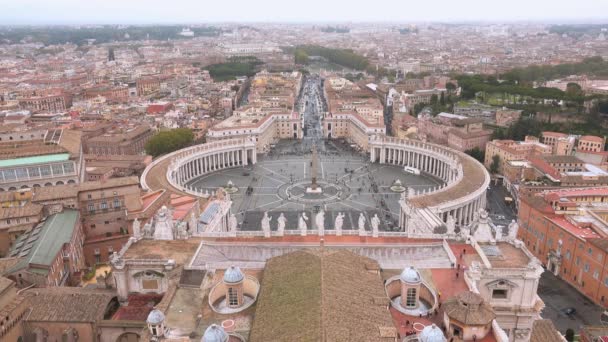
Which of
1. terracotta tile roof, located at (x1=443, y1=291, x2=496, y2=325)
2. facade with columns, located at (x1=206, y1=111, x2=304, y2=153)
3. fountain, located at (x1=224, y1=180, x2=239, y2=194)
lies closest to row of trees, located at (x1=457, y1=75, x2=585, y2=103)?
facade with columns, located at (x1=206, y1=111, x2=304, y2=153)

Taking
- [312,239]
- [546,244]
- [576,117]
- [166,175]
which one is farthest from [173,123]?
[576,117]

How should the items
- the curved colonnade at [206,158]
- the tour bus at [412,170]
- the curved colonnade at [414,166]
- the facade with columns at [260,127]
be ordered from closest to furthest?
the curved colonnade at [414,166] < the curved colonnade at [206,158] < the tour bus at [412,170] < the facade with columns at [260,127]

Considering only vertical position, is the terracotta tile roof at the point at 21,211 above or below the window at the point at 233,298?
below

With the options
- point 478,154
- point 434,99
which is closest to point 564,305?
point 478,154

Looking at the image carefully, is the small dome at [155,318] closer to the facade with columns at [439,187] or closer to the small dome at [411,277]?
the small dome at [411,277]

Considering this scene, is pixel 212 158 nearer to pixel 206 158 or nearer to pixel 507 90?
pixel 206 158

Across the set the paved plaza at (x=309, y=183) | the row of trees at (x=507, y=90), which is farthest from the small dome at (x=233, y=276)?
the row of trees at (x=507, y=90)

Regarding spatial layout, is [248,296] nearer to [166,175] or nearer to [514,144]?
[166,175]
